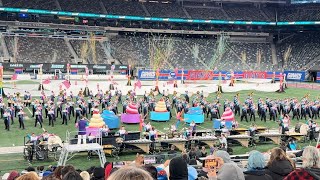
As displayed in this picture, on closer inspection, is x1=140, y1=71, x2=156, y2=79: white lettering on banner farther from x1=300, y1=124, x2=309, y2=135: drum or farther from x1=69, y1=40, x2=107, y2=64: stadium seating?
x1=300, y1=124, x2=309, y2=135: drum

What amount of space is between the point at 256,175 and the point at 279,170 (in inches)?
22.0

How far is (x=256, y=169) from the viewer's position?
548 centimetres

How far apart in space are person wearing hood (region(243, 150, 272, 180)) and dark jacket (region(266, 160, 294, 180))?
319mm

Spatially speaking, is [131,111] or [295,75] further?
[295,75]

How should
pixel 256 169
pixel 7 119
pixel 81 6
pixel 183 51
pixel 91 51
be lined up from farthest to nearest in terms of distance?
pixel 81 6 → pixel 183 51 → pixel 91 51 → pixel 7 119 → pixel 256 169

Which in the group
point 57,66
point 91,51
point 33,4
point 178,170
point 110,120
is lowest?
point 110,120

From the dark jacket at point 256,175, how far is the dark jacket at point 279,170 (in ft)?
1.25

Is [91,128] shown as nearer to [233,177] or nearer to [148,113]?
[148,113]

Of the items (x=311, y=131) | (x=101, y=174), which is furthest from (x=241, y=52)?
(x=101, y=174)

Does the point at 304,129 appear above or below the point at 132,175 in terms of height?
below

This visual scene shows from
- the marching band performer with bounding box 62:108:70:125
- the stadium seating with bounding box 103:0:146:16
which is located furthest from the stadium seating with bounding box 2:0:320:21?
the marching band performer with bounding box 62:108:70:125

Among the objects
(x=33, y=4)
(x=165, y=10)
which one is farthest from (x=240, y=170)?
(x=165, y=10)

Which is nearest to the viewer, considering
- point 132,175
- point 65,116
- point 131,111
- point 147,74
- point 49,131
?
point 132,175

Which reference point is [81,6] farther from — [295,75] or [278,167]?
[278,167]
